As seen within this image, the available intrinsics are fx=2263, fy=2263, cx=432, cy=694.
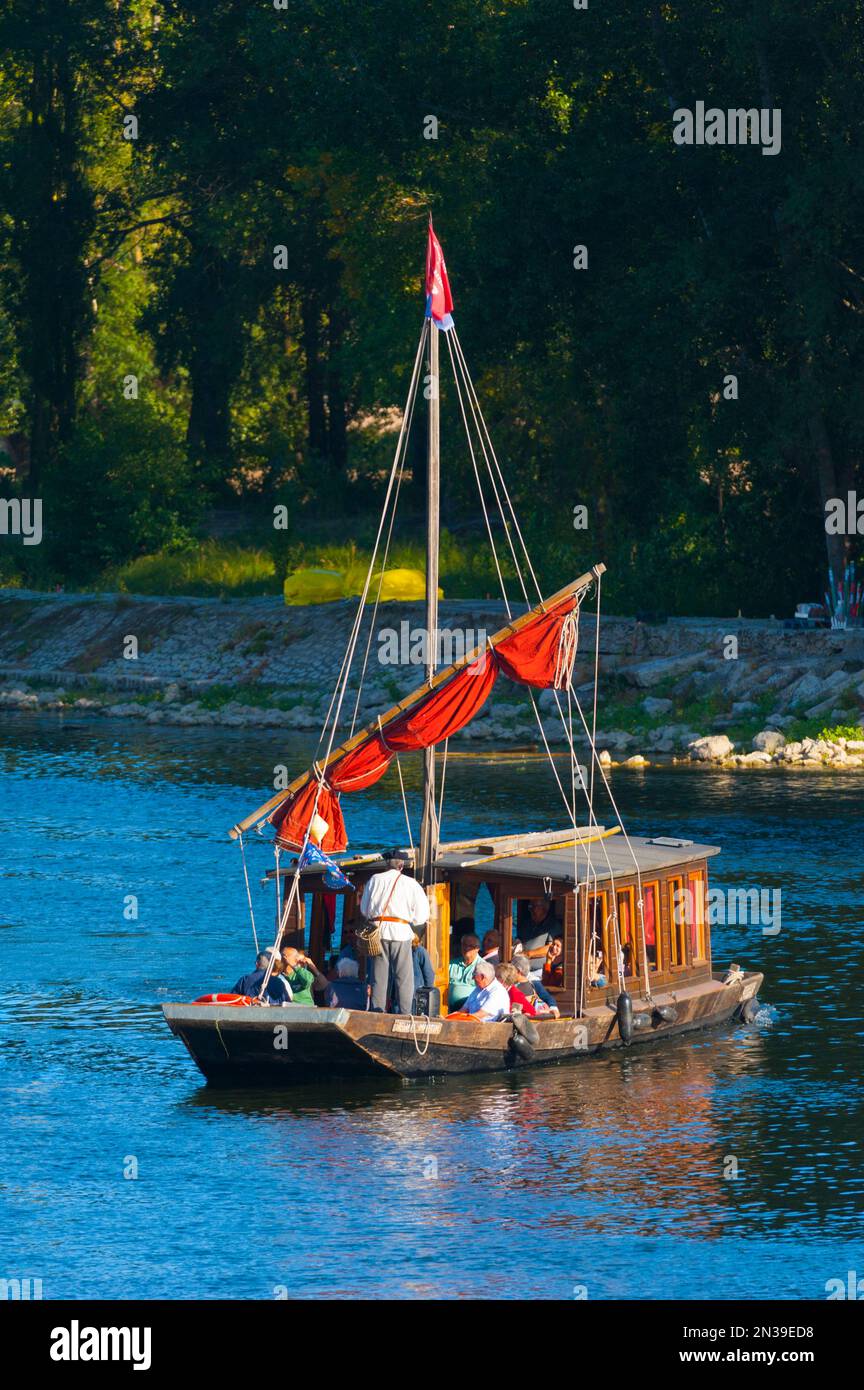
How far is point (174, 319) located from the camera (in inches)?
4035

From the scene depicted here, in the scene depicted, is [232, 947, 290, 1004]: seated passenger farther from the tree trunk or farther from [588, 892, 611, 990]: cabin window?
the tree trunk

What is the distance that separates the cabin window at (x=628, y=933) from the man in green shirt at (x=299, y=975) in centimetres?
448

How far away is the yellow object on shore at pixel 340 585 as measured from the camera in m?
81.1

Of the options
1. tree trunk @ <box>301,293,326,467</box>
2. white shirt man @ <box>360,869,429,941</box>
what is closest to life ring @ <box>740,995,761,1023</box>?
white shirt man @ <box>360,869,429,941</box>

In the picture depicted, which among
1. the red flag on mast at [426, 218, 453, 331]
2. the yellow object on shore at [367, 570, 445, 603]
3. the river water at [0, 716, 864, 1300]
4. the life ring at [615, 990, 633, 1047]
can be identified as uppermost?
the red flag on mast at [426, 218, 453, 331]

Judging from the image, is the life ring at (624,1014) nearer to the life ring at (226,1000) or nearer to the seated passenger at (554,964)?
the seated passenger at (554,964)

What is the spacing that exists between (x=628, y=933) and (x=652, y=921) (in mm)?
759

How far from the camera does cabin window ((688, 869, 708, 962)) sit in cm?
3491

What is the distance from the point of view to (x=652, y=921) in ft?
112

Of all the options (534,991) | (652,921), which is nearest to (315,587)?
(652,921)

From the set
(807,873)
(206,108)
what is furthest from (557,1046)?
(206,108)

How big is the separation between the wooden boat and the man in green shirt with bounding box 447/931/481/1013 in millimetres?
401

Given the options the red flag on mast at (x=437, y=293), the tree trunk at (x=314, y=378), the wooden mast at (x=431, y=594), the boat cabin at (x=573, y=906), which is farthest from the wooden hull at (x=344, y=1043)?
the tree trunk at (x=314, y=378)
